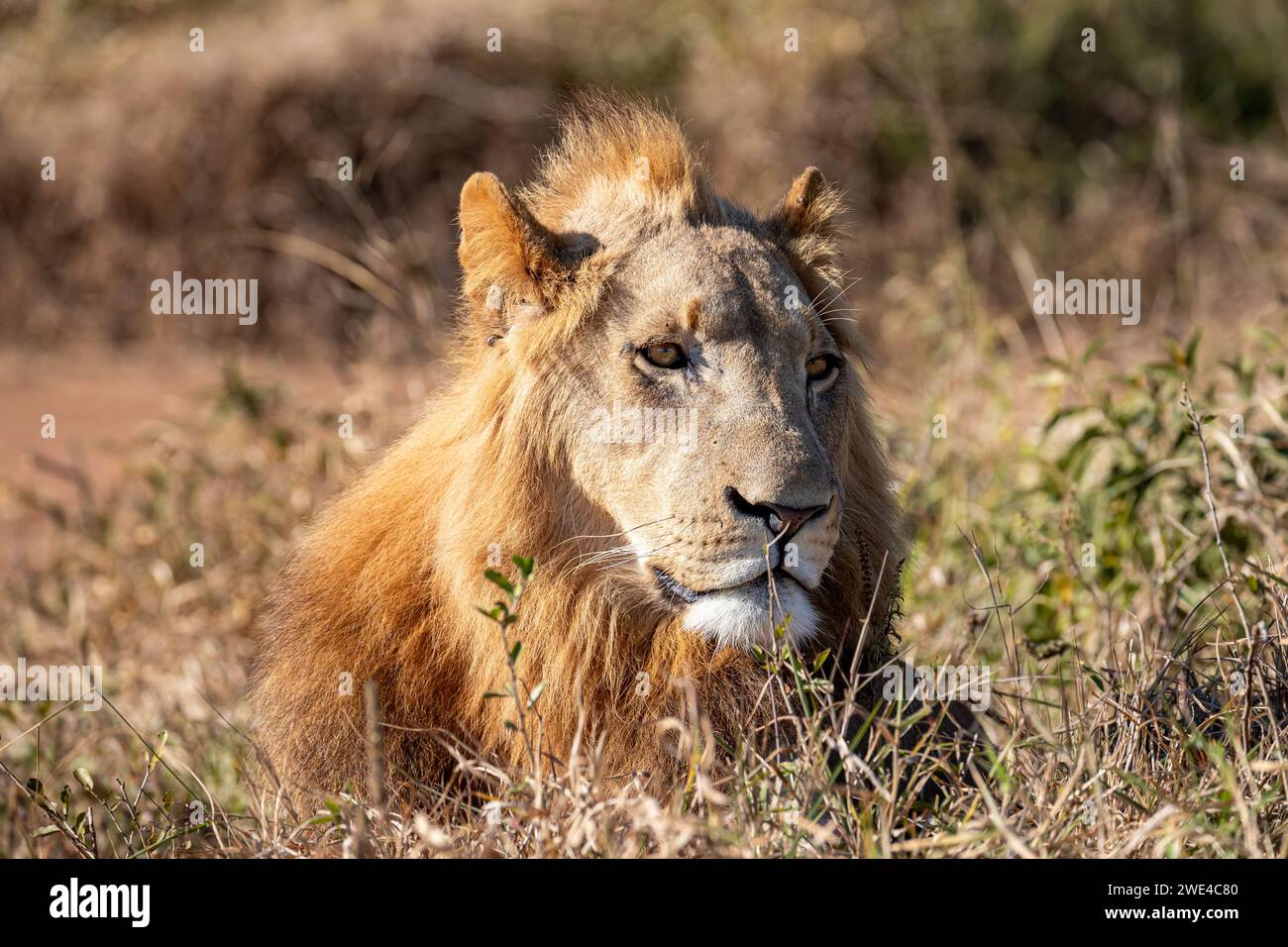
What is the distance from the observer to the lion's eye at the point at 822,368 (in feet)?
11.4

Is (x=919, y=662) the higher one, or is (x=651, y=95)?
(x=651, y=95)

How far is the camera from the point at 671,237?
11.1 ft

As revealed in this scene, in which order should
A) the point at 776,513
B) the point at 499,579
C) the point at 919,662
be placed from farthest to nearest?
the point at 919,662 < the point at 776,513 < the point at 499,579

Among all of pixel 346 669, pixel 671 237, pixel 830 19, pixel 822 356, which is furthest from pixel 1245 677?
pixel 830 19

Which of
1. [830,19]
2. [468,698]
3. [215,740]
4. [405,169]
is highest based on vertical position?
[830,19]

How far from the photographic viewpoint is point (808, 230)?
374 cm

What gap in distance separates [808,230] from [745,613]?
1172mm

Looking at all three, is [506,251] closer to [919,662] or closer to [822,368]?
[822,368]

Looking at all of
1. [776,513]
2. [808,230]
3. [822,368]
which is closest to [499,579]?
[776,513]

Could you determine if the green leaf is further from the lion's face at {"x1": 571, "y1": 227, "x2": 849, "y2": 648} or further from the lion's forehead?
the lion's forehead

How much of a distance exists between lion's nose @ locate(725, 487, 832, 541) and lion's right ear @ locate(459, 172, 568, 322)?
0.69 m

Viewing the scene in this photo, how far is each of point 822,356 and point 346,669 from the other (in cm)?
135

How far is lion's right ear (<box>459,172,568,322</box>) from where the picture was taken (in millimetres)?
3295

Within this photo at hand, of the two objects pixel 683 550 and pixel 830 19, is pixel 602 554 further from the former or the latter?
pixel 830 19
